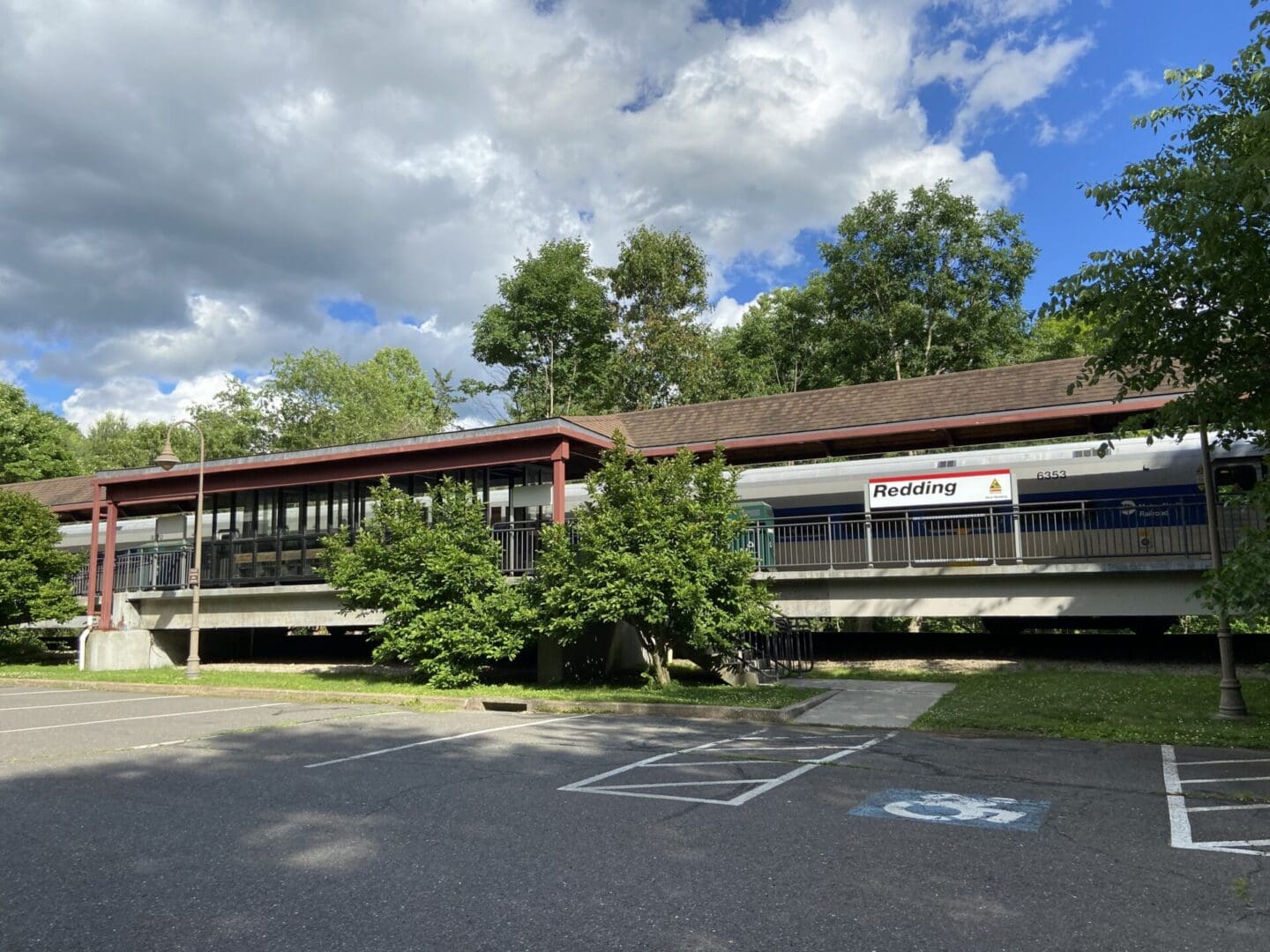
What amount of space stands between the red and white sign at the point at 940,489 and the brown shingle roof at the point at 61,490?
25671mm

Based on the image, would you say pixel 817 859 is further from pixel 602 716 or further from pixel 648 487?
pixel 648 487

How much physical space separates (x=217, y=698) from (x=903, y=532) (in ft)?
45.0

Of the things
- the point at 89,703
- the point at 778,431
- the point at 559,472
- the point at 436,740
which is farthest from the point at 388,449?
the point at 436,740

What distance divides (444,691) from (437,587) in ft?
6.44

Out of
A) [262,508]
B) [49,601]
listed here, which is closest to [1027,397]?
[262,508]

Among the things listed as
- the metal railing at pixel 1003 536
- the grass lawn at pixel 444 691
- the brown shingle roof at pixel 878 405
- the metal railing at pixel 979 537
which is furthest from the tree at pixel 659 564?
the brown shingle roof at pixel 878 405

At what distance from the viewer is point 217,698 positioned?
16.8 metres

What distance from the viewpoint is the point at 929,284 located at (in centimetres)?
3734

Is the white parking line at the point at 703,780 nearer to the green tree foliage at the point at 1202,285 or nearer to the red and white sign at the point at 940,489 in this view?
the green tree foliage at the point at 1202,285

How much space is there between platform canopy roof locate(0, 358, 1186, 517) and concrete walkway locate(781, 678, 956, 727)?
5.53 m

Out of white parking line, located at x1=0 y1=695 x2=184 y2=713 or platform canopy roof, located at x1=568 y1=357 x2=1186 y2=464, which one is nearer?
white parking line, located at x1=0 y1=695 x2=184 y2=713

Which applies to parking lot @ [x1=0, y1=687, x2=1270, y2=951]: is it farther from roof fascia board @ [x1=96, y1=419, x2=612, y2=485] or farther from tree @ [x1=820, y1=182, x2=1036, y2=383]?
tree @ [x1=820, y1=182, x2=1036, y2=383]

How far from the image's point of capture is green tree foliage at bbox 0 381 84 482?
4925cm

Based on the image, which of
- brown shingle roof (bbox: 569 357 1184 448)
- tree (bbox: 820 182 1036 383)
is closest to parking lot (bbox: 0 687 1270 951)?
brown shingle roof (bbox: 569 357 1184 448)
